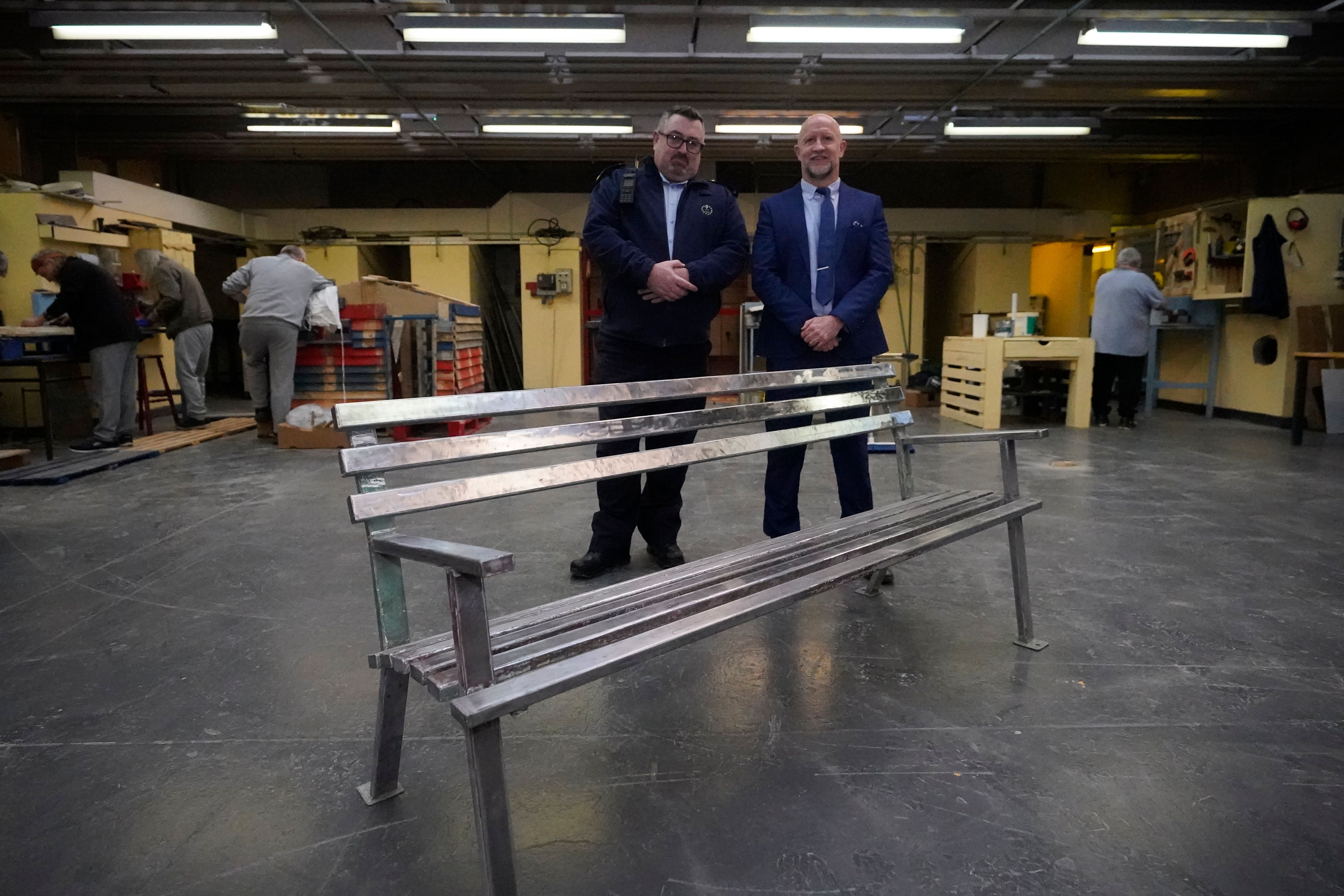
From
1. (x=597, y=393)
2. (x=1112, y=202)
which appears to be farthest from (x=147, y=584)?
(x=1112, y=202)

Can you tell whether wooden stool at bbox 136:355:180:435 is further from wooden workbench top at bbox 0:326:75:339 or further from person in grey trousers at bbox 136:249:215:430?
wooden workbench top at bbox 0:326:75:339

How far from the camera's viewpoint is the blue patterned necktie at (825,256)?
2.88 meters

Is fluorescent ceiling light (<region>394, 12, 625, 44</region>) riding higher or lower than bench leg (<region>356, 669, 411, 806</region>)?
higher

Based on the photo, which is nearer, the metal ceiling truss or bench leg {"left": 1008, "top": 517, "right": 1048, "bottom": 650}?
bench leg {"left": 1008, "top": 517, "right": 1048, "bottom": 650}

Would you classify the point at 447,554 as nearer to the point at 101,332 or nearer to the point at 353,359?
the point at 353,359

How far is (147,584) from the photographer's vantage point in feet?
9.85

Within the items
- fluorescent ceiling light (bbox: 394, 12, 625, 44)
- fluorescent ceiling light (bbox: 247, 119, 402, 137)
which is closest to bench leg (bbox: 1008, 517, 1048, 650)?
fluorescent ceiling light (bbox: 394, 12, 625, 44)

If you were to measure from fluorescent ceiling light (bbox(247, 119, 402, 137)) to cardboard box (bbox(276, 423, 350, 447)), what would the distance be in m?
4.52

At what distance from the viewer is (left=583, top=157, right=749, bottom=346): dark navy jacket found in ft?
9.23

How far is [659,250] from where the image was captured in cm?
286

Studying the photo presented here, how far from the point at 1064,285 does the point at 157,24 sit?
41.8 feet

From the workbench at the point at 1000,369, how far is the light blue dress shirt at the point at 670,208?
17.2ft

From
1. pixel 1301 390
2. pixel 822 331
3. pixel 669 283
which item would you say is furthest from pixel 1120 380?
pixel 669 283

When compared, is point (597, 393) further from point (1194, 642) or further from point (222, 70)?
point (222, 70)
